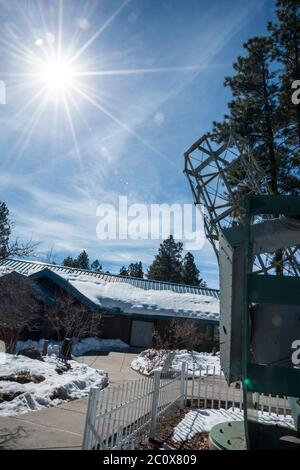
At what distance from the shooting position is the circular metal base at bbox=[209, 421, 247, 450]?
4156mm

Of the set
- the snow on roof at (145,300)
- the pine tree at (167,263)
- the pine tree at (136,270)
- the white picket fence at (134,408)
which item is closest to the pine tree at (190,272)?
the pine tree at (167,263)

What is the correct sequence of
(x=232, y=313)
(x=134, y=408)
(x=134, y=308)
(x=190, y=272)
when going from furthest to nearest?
(x=190, y=272) < (x=134, y=308) < (x=134, y=408) < (x=232, y=313)

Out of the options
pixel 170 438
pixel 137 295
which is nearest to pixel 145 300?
pixel 137 295

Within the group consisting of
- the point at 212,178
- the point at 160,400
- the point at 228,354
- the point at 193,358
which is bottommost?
the point at 193,358

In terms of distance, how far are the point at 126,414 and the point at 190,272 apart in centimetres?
5686

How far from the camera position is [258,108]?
17531 mm

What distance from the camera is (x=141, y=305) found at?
27.2 m

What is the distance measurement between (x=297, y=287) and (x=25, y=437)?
15.1ft

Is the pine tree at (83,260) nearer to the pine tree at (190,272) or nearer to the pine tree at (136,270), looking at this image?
the pine tree at (136,270)

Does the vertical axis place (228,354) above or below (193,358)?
above

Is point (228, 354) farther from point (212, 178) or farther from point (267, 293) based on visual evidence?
point (212, 178)

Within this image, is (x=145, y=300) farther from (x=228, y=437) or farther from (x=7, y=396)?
(x=228, y=437)

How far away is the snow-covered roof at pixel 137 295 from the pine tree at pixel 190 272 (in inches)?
977
